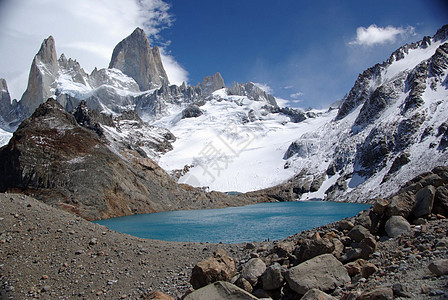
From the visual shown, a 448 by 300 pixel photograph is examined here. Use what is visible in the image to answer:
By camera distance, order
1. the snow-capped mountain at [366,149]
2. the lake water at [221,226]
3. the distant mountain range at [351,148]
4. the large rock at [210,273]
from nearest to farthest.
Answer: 1. the large rock at [210,273]
2. the lake water at [221,226]
3. the distant mountain range at [351,148]
4. the snow-capped mountain at [366,149]

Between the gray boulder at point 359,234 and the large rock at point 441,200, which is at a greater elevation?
the large rock at point 441,200

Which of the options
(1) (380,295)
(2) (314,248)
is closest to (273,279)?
(2) (314,248)

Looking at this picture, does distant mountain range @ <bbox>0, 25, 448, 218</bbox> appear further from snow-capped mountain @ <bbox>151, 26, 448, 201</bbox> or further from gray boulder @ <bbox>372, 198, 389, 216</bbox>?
gray boulder @ <bbox>372, 198, 389, 216</bbox>

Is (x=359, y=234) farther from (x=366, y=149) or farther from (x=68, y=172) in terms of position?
(x=366, y=149)

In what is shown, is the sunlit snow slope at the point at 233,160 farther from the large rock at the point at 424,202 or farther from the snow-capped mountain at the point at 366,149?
the large rock at the point at 424,202

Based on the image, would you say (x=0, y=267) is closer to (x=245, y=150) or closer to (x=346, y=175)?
(x=346, y=175)

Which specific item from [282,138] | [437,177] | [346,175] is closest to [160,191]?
[346,175]

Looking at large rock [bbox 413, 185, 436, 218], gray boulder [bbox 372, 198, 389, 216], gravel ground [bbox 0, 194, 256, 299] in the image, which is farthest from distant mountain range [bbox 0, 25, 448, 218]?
large rock [bbox 413, 185, 436, 218]

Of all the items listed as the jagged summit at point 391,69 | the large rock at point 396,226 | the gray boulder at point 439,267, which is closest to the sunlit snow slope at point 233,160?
the jagged summit at point 391,69

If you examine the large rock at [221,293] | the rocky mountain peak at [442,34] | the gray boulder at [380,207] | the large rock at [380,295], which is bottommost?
the large rock at [221,293]
